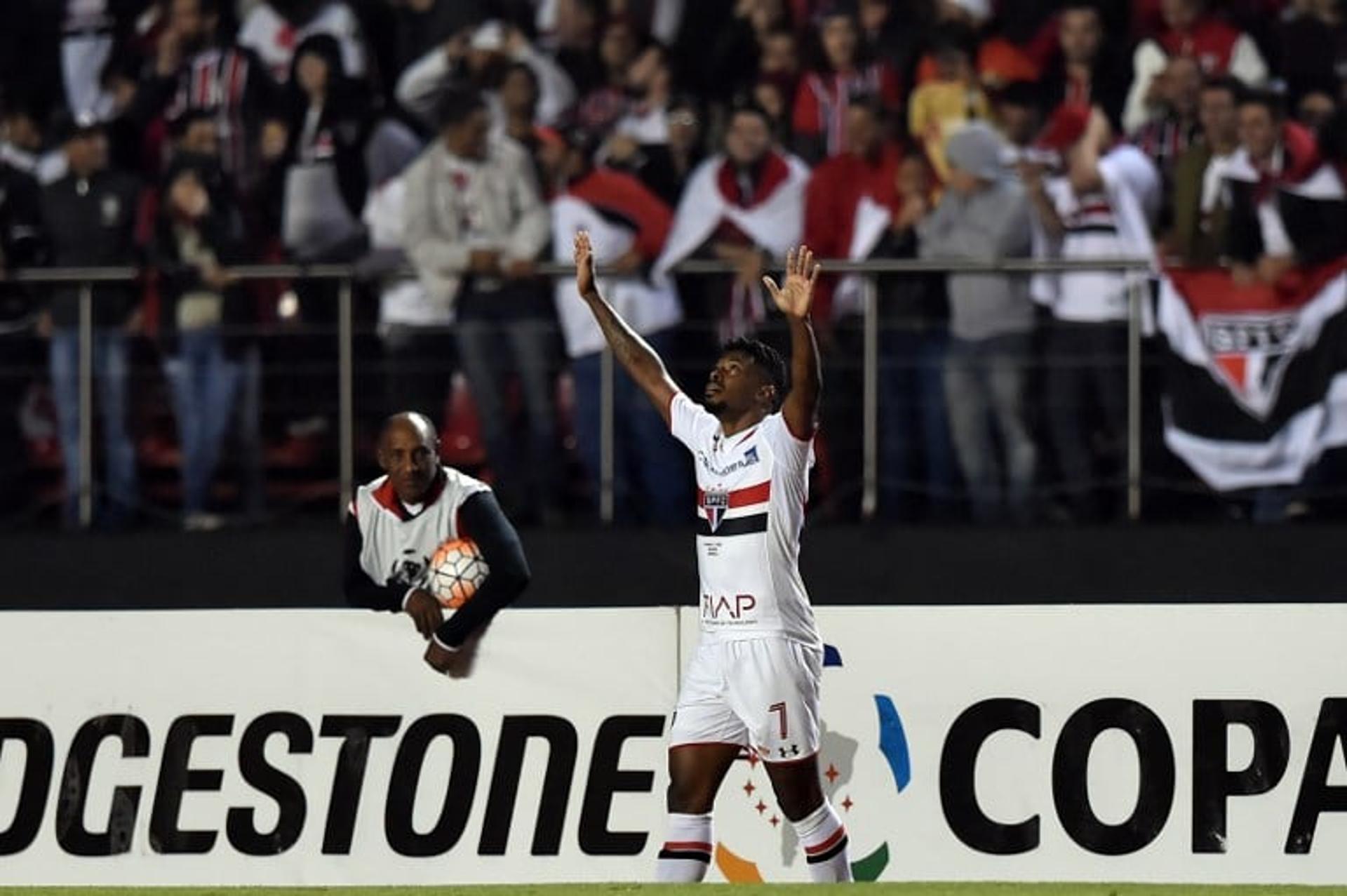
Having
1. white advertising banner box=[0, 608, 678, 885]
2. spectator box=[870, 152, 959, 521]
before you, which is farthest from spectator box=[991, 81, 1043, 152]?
white advertising banner box=[0, 608, 678, 885]

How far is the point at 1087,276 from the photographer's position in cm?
1153

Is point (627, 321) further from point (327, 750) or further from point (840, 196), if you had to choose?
point (327, 750)

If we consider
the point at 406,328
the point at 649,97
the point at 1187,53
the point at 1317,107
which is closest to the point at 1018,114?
the point at 1187,53

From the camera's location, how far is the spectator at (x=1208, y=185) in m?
11.3

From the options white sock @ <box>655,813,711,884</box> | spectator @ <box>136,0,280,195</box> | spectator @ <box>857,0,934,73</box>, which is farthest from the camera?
spectator @ <box>136,0,280,195</box>

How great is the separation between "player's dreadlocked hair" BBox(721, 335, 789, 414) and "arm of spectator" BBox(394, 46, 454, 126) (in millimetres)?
4957

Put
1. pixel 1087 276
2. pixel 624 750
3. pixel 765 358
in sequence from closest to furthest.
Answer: pixel 765 358, pixel 624 750, pixel 1087 276

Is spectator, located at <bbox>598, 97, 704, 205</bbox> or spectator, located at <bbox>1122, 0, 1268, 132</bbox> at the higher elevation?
spectator, located at <bbox>1122, 0, 1268, 132</bbox>

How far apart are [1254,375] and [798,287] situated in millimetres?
4208

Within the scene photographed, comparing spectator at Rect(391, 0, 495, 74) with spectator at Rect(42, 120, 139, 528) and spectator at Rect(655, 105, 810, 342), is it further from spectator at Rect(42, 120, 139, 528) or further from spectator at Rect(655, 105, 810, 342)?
spectator at Rect(655, 105, 810, 342)

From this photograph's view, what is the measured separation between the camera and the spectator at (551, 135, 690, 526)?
1174 cm

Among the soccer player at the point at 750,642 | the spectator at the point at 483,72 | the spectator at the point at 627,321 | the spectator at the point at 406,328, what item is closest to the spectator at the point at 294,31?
the spectator at the point at 483,72

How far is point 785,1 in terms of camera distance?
12.7m

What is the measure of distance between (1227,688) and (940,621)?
1020mm
